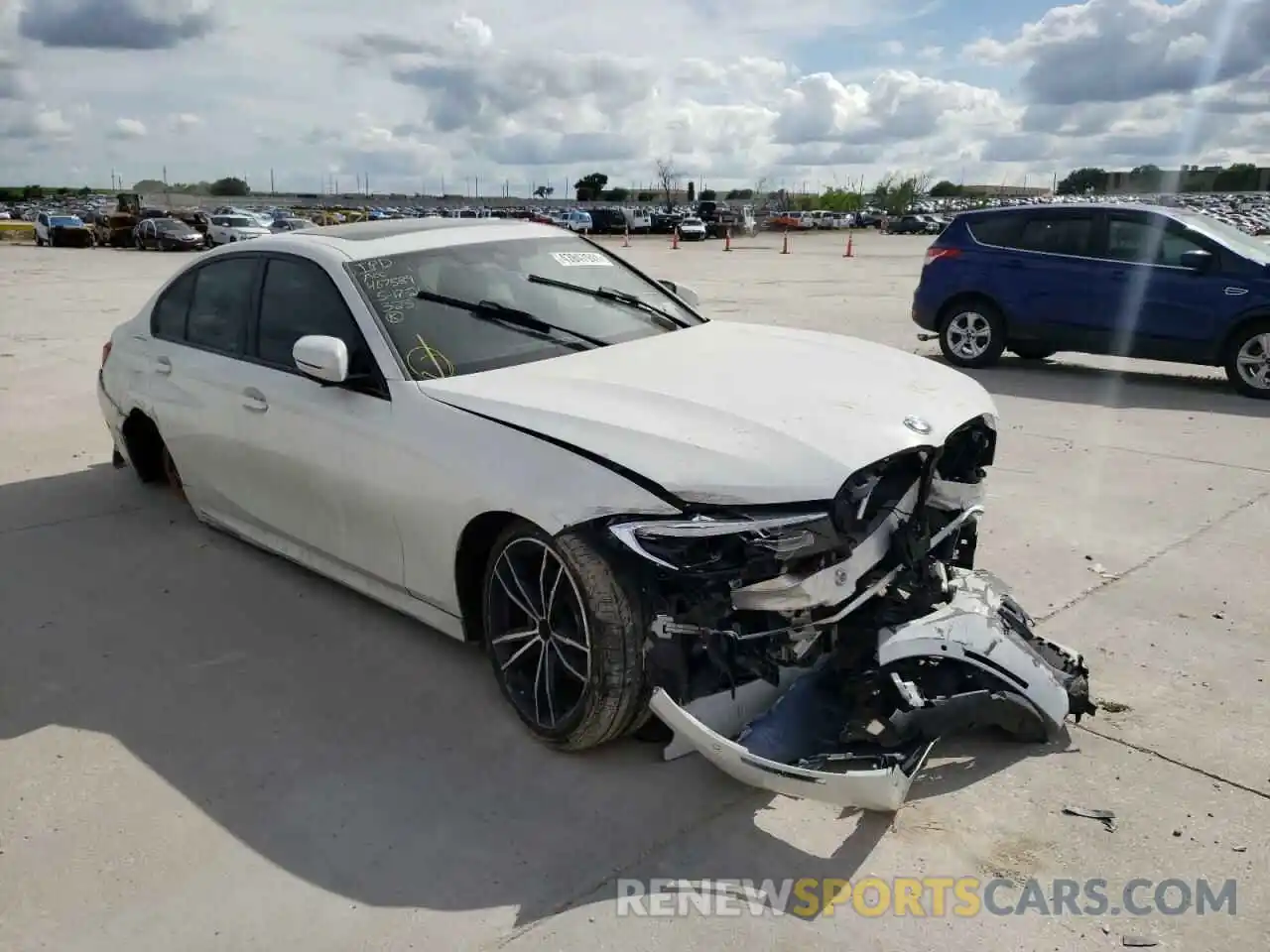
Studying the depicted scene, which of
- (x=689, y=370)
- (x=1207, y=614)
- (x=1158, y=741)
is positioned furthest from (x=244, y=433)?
(x=1207, y=614)

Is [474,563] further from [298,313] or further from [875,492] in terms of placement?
[298,313]

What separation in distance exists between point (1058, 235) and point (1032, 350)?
118 centimetres

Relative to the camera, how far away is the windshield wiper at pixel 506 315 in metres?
4.15

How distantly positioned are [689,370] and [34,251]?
41617 mm

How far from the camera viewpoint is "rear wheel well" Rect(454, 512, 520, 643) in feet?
11.4

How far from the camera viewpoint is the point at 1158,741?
11.2 ft

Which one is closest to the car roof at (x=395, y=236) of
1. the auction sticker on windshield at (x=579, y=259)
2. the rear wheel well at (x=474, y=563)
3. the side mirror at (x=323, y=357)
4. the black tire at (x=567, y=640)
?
the auction sticker on windshield at (x=579, y=259)

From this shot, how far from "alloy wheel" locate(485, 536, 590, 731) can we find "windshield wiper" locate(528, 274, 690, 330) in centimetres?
154

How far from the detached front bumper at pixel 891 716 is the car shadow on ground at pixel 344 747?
209 millimetres

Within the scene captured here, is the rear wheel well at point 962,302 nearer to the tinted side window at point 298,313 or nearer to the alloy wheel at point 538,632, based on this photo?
the tinted side window at point 298,313

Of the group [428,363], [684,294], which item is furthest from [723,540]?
[684,294]

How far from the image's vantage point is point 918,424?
3344 mm

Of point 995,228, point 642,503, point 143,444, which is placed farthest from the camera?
point 995,228

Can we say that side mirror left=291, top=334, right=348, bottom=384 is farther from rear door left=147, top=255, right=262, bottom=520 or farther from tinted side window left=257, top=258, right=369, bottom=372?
rear door left=147, top=255, right=262, bottom=520
